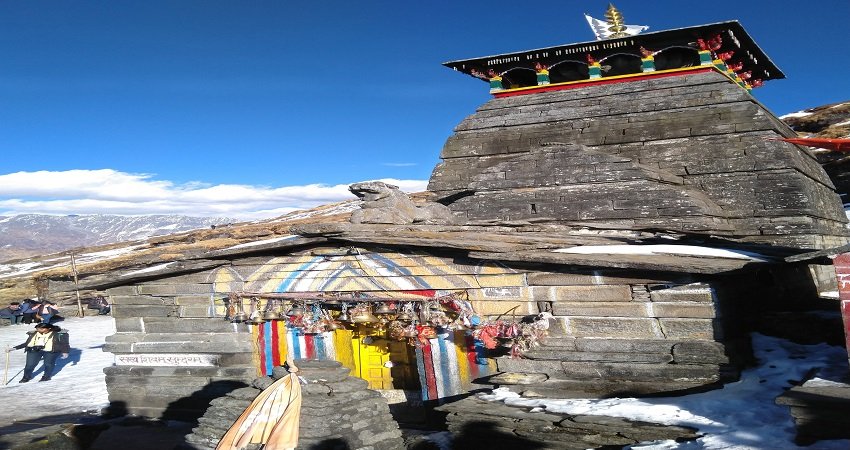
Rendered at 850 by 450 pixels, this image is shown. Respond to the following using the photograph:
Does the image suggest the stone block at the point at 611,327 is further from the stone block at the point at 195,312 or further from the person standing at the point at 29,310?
the person standing at the point at 29,310

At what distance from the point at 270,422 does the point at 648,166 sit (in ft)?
31.4

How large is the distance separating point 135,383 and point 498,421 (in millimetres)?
7334

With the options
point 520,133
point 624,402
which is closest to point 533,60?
point 520,133

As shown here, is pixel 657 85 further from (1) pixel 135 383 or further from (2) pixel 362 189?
(1) pixel 135 383

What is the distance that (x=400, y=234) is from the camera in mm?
10656

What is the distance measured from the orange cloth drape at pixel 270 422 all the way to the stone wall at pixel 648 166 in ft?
25.1

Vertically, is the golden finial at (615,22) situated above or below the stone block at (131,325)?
above

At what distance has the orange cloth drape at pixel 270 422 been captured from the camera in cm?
725

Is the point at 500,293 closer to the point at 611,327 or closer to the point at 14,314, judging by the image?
the point at 611,327

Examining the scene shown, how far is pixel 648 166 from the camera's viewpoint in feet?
46.0

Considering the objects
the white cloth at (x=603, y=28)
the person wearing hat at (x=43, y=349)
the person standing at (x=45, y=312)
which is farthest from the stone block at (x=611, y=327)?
the person standing at (x=45, y=312)

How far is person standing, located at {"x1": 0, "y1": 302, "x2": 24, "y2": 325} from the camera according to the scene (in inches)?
977

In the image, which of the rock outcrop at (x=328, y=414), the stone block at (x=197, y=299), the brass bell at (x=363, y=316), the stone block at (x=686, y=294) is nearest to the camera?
the rock outcrop at (x=328, y=414)

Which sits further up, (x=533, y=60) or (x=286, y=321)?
(x=533, y=60)
